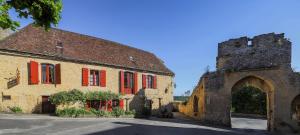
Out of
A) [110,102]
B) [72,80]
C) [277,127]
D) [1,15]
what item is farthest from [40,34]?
[277,127]

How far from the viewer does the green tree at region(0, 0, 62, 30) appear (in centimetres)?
542

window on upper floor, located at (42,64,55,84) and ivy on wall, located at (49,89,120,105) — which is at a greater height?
window on upper floor, located at (42,64,55,84)

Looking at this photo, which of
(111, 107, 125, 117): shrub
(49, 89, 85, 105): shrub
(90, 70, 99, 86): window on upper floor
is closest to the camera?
(49, 89, 85, 105): shrub

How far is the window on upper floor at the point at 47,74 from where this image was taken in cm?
1872

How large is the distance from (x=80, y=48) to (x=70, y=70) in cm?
299

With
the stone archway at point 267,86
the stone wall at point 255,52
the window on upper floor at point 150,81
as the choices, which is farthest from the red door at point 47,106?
the stone archway at point 267,86

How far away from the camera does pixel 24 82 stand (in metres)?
17.5

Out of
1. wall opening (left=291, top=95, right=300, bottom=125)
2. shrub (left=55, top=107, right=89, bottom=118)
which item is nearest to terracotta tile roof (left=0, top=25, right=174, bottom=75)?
shrub (left=55, top=107, right=89, bottom=118)

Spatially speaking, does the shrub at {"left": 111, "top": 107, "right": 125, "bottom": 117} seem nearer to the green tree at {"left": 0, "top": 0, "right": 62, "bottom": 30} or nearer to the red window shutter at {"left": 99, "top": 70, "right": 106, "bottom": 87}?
the red window shutter at {"left": 99, "top": 70, "right": 106, "bottom": 87}

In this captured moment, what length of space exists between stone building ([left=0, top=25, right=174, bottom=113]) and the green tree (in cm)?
1243

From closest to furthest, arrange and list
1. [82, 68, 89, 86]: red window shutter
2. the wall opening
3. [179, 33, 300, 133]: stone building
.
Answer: [179, 33, 300, 133]: stone building
the wall opening
[82, 68, 89, 86]: red window shutter

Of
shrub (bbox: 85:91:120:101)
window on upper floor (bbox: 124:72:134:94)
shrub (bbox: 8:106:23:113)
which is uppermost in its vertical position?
window on upper floor (bbox: 124:72:134:94)

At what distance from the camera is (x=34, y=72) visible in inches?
696

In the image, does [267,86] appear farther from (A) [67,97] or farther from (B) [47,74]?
(B) [47,74]
